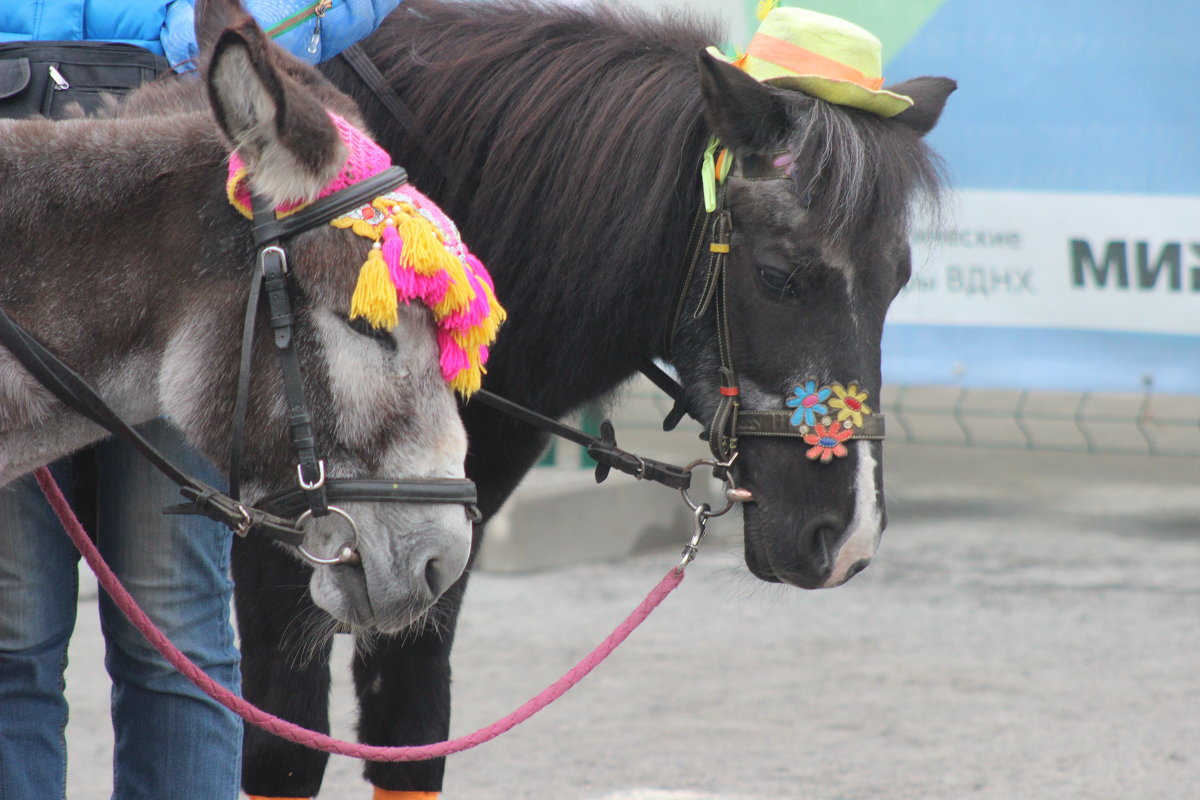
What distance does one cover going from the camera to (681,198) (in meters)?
2.29

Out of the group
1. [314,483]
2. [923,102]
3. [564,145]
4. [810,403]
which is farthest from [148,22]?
[923,102]

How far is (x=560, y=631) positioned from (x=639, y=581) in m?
0.69

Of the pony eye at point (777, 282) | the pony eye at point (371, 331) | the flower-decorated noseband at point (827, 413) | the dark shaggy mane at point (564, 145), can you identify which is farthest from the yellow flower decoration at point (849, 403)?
the pony eye at point (371, 331)

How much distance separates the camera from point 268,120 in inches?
62.1

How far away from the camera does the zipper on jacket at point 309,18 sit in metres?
2.19

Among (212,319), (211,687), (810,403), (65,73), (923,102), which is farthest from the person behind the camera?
(923,102)

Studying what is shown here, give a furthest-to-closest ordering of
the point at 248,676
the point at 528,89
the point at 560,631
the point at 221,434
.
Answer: the point at 560,631 < the point at 248,676 < the point at 528,89 < the point at 221,434

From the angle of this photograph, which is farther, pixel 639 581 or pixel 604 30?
pixel 639 581

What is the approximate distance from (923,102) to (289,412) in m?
1.36

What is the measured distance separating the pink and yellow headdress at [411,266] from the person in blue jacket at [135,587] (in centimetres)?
50

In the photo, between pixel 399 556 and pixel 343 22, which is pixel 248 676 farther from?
pixel 343 22

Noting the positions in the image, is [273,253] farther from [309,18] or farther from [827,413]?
[827,413]

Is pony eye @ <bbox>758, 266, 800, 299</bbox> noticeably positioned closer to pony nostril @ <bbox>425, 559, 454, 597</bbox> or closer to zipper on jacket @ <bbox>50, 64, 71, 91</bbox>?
pony nostril @ <bbox>425, 559, 454, 597</bbox>

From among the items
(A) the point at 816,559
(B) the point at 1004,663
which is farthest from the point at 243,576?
(B) the point at 1004,663
